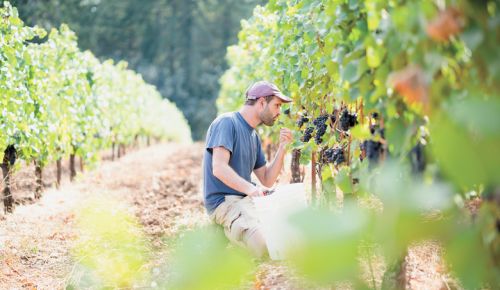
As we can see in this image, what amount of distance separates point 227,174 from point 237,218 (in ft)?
0.97

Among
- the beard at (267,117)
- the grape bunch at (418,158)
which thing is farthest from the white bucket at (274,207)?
the grape bunch at (418,158)

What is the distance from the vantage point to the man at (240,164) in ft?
12.5

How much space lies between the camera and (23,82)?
24.1 feet

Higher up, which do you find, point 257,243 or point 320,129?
point 320,129

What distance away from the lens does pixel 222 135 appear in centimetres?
394

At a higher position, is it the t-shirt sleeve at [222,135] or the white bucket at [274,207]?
the t-shirt sleeve at [222,135]

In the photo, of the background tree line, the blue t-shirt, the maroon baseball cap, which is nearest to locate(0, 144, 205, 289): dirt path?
the blue t-shirt

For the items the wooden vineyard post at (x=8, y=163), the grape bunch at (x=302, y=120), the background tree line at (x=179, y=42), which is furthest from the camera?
the background tree line at (x=179, y=42)

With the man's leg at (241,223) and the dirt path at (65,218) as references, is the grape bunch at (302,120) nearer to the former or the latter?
the man's leg at (241,223)

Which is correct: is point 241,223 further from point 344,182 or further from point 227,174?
point 344,182

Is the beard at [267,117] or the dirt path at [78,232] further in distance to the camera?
the beard at [267,117]

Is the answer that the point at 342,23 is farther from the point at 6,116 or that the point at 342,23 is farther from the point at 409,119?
the point at 6,116

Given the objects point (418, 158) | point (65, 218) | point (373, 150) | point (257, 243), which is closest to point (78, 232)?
point (65, 218)

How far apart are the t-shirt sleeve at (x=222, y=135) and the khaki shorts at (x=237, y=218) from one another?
1.13 feet
